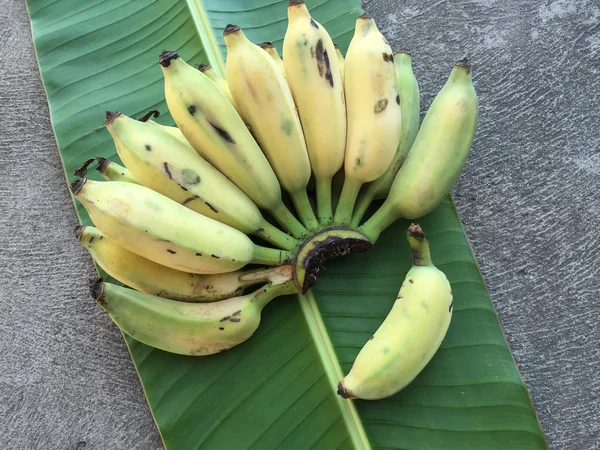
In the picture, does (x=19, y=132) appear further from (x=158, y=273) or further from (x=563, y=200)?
(x=563, y=200)

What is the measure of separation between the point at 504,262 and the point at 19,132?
1137 mm

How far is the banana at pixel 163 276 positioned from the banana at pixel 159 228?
6cm

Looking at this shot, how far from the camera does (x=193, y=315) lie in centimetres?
82

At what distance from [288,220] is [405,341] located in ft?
0.91

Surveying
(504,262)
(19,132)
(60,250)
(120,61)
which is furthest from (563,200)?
(19,132)

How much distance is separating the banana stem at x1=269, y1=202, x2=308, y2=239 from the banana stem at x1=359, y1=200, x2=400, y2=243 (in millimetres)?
105

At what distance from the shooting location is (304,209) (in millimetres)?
876

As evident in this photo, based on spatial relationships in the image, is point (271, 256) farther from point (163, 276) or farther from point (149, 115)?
point (149, 115)

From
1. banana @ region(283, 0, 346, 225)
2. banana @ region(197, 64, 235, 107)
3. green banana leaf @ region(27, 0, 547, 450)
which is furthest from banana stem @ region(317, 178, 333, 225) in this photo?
banana @ region(197, 64, 235, 107)

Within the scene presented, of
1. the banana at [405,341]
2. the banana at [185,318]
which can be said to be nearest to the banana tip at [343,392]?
the banana at [405,341]

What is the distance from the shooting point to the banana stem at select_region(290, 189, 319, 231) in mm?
864

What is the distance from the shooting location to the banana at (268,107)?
2.51 feet

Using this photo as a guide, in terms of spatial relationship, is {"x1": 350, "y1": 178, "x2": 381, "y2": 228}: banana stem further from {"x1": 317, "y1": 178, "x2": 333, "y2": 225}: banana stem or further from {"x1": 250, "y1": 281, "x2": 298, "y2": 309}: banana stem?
{"x1": 250, "y1": 281, "x2": 298, "y2": 309}: banana stem

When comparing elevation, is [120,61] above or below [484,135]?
above
